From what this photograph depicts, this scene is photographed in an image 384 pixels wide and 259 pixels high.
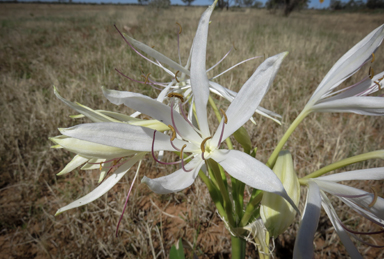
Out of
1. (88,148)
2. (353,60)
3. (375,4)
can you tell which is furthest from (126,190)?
(375,4)

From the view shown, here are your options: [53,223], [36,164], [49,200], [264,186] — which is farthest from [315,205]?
[36,164]

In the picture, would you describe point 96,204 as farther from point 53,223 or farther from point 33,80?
point 33,80

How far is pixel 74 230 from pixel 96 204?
19 cm

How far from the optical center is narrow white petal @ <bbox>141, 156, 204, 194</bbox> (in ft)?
1.52

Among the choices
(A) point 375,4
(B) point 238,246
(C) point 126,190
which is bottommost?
(C) point 126,190

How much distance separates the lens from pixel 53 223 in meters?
1.37

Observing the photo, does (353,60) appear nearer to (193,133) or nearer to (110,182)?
(193,133)

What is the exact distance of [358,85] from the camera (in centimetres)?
68

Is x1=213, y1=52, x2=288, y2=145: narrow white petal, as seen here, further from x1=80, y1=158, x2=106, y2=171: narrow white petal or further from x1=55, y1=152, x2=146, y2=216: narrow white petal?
x1=80, y1=158, x2=106, y2=171: narrow white petal

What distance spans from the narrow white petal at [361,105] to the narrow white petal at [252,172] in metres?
0.32

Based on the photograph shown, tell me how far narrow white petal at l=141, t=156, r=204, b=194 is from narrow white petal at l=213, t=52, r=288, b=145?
16 cm

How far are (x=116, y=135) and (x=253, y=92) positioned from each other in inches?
13.8

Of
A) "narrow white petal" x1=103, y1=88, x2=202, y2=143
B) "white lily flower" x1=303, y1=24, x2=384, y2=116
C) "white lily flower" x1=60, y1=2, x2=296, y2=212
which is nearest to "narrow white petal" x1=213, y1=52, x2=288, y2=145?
"white lily flower" x1=60, y1=2, x2=296, y2=212

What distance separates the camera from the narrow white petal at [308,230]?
17.4 inches
